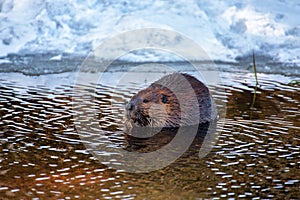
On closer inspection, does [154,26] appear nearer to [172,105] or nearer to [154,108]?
[172,105]

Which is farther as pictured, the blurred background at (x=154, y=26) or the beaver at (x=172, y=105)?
the blurred background at (x=154, y=26)

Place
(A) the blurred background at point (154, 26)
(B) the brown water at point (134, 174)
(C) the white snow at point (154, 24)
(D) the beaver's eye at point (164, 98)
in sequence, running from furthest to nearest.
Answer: (C) the white snow at point (154, 24) → (A) the blurred background at point (154, 26) → (D) the beaver's eye at point (164, 98) → (B) the brown water at point (134, 174)

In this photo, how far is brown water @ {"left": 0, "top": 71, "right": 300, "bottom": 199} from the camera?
12.3 feet

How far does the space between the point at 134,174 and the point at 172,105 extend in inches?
52.9

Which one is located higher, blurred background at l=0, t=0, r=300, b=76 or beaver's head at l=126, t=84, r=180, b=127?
blurred background at l=0, t=0, r=300, b=76

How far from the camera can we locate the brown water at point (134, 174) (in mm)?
3753

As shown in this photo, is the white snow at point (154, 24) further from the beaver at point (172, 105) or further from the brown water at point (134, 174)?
the beaver at point (172, 105)

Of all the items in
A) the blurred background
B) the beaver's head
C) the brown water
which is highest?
the blurred background

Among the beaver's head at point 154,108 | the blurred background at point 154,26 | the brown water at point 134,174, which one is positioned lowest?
the brown water at point 134,174

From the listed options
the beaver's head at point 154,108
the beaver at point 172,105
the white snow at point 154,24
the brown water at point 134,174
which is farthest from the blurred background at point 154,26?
the beaver's head at point 154,108

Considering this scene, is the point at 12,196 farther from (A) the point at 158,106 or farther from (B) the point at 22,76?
(B) the point at 22,76

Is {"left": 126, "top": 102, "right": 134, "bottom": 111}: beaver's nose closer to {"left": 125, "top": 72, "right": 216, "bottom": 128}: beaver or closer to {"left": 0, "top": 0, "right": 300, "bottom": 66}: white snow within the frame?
{"left": 125, "top": 72, "right": 216, "bottom": 128}: beaver

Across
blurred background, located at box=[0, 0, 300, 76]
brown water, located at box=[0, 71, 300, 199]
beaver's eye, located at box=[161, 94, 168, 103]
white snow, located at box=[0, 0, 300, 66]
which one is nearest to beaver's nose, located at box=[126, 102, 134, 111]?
brown water, located at box=[0, 71, 300, 199]

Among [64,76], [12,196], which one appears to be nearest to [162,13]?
[64,76]
